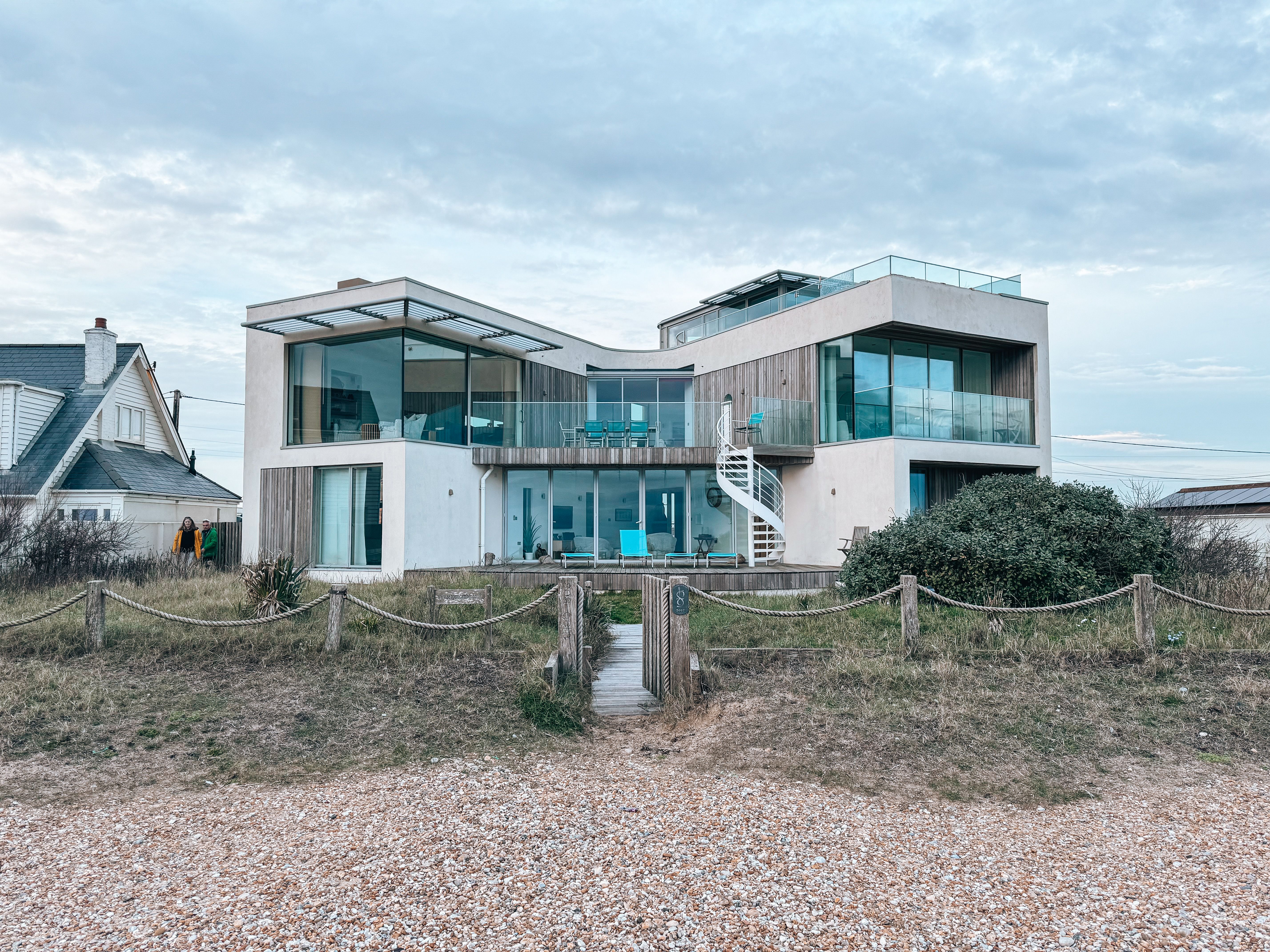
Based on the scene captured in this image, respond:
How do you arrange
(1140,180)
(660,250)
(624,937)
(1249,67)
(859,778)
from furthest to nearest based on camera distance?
(660,250) → (1140,180) → (1249,67) → (859,778) → (624,937)

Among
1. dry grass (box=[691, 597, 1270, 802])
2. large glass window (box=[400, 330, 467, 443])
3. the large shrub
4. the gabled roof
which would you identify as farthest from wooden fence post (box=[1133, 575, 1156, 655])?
the gabled roof

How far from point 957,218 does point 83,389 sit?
2191 cm

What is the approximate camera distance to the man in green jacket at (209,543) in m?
17.2

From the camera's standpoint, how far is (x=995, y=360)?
17.9 metres

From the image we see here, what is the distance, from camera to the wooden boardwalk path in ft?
23.4

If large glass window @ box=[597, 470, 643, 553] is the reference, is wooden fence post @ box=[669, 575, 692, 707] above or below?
below

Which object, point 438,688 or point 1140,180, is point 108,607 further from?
point 1140,180

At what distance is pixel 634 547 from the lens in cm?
1703

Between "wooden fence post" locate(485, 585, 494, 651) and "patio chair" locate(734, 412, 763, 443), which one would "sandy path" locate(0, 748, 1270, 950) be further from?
"patio chair" locate(734, 412, 763, 443)

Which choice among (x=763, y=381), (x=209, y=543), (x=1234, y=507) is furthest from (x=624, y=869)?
(x=1234, y=507)

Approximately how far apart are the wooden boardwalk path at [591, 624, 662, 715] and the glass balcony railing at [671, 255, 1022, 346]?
31.7ft

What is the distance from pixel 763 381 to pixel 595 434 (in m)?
4.06

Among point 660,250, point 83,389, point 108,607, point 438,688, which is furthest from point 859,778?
point 83,389

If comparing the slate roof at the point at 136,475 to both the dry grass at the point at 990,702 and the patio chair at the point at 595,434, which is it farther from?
the dry grass at the point at 990,702
